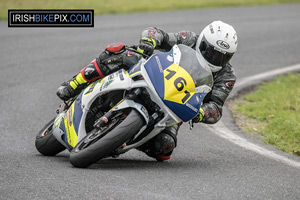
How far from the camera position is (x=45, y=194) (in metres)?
4.56

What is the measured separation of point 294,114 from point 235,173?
317 cm

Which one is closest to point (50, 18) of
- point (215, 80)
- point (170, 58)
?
point (215, 80)

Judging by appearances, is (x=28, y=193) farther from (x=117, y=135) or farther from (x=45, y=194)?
(x=117, y=135)

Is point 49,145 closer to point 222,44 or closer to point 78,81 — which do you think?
Result: point 78,81

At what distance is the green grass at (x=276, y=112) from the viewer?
7555mm

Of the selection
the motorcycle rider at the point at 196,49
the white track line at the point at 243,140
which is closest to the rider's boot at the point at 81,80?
the motorcycle rider at the point at 196,49

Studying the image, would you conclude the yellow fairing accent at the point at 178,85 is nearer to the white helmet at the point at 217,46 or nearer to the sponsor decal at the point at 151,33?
the white helmet at the point at 217,46

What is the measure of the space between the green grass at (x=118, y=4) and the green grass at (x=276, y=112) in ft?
26.3

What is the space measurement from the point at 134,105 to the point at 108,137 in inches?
14.9

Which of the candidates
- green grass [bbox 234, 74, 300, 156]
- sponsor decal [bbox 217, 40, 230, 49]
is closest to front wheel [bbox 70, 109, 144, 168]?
sponsor decal [bbox 217, 40, 230, 49]

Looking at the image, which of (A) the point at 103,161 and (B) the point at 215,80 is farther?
(B) the point at 215,80

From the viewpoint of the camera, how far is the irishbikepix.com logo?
15.6m

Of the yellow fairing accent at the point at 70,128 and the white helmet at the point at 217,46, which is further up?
the white helmet at the point at 217,46

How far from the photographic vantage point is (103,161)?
239 inches
